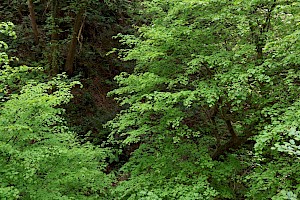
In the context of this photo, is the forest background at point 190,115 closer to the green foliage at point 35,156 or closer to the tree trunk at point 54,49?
the green foliage at point 35,156

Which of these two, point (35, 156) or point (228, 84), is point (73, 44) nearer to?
point (35, 156)

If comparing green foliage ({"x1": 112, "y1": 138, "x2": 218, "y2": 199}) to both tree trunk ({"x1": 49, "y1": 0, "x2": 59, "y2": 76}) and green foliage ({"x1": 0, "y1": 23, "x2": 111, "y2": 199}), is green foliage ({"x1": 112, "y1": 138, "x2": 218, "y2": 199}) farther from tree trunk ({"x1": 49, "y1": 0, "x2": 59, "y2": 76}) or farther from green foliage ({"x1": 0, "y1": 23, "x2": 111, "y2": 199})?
tree trunk ({"x1": 49, "y1": 0, "x2": 59, "y2": 76})

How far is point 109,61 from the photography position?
11336mm

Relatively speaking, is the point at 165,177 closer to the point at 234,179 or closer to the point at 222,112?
the point at 234,179

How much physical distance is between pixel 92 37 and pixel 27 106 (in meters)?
7.75

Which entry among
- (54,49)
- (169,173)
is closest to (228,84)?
(169,173)

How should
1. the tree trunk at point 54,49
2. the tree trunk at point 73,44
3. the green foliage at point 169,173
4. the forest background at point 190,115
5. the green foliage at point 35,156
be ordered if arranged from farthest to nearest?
the tree trunk at point 73,44 < the tree trunk at point 54,49 < the green foliage at point 169,173 < the forest background at point 190,115 < the green foliage at point 35,156

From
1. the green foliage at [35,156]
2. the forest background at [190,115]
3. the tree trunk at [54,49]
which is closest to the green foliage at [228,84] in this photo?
the forest background at [190,115]

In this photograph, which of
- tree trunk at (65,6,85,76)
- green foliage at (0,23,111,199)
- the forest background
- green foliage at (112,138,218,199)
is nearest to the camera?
green foliage at (0,23,111,199)

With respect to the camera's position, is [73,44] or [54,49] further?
[73,44]

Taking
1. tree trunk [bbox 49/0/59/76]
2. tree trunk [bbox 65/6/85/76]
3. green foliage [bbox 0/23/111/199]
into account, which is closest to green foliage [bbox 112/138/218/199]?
green foliage [bbox 0/23/111/199]

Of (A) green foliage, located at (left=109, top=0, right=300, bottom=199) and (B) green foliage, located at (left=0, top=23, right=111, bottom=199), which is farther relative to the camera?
(A) green foliage, located at (left=109, top=0, right=300, bottom=199)

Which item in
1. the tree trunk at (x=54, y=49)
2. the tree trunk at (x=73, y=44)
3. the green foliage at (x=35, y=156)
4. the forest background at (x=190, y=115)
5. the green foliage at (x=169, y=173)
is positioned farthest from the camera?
the tree trunk at (x=73, y=44)

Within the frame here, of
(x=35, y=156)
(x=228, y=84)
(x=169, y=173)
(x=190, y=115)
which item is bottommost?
(x=169, y=173)
